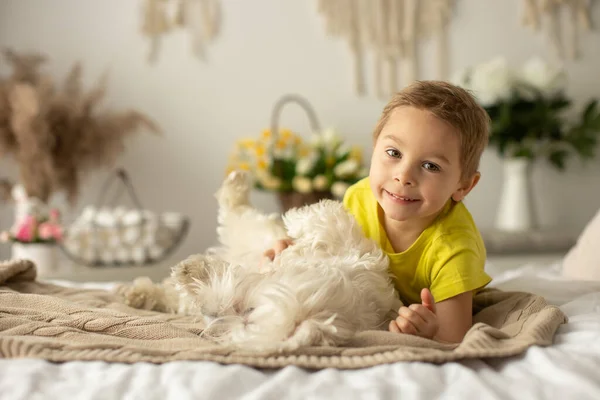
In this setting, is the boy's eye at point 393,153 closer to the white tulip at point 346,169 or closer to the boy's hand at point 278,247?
the boy's hand at point 278,247

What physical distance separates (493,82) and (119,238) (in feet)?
5.88

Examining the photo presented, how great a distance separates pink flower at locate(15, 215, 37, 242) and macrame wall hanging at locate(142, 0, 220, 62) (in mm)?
1039

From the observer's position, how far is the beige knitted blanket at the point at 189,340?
89 cm

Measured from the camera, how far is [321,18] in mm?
3281

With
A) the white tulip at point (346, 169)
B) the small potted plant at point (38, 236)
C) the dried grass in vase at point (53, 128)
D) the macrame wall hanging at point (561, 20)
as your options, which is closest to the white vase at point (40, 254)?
the small potted plant at point (38, 236)

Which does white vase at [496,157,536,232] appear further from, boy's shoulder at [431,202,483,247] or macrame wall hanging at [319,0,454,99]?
boy's shoulder at [431,202,483,247]

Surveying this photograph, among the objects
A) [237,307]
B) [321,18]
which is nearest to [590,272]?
[237,307]

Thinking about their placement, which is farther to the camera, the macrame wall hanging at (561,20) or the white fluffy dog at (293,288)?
the macrame wall hanging at (561,20)

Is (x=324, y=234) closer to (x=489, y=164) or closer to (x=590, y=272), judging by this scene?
(x=590, y=272)

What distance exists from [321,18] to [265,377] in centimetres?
269

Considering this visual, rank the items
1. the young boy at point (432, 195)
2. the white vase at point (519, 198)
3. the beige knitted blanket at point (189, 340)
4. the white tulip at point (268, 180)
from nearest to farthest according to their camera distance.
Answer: the beige knitted blanket at point (189, 340) < the young boy at point (432, 195) < the white tulip at point (268, 180) < the white vase at point (519, 198)

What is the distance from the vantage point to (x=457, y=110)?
1178mm

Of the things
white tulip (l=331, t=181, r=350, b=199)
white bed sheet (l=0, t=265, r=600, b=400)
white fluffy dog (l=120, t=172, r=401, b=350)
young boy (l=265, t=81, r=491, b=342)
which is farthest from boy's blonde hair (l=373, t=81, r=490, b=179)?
white tulip (l=331, t=181, r=350, b=199)

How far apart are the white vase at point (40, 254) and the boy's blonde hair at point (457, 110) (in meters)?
1.81
